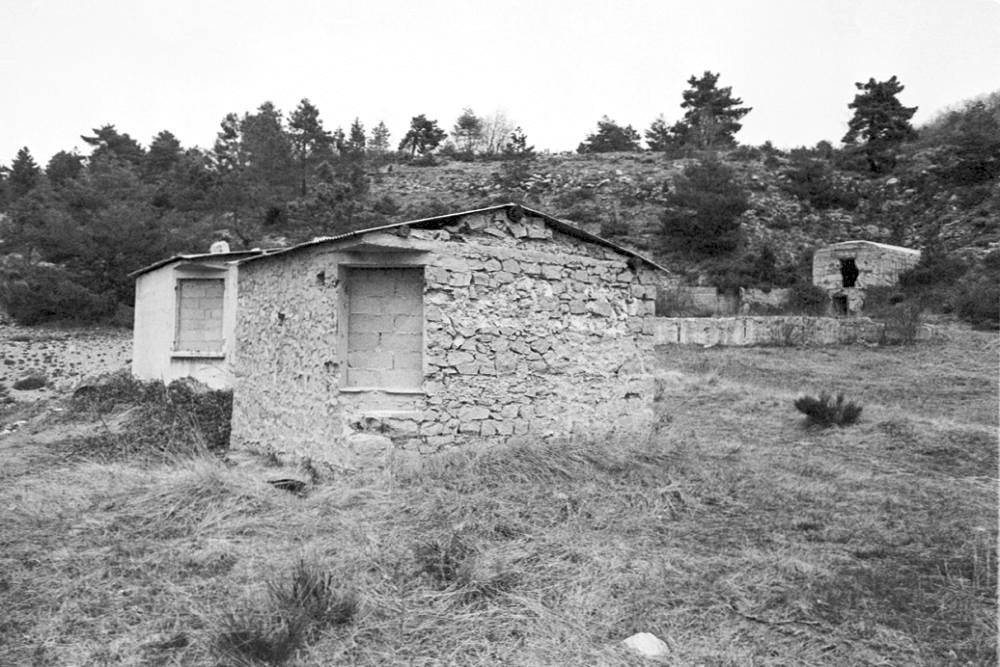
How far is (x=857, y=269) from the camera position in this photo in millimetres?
23391

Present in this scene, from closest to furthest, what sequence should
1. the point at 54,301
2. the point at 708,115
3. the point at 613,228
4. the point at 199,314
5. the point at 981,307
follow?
the point at 199,314 < the point at 981,307 < the point at 54,301 < the point at 613,228 < the point at 708,115

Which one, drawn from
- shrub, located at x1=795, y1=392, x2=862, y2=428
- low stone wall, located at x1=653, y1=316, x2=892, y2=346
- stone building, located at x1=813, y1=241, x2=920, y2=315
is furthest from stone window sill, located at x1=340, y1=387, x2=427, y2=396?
stone building, located at x1=813, y1=241, x2=920, y2=315

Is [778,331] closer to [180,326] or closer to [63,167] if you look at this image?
[180,326]

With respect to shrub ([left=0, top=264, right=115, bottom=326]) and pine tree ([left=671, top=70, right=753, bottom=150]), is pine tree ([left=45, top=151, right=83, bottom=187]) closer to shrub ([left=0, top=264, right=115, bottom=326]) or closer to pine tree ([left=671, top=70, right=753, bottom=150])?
shrub ([left=0, top=264, right=115, bottom=326])

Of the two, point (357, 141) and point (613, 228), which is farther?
point (357, 141)

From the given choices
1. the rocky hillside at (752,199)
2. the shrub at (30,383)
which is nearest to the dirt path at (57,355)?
the shrub at (30,383)

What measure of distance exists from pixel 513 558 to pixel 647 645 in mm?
1232

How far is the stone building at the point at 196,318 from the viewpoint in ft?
37.5

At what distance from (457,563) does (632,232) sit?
88.0 ft

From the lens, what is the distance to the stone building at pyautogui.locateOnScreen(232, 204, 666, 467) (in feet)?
20.7

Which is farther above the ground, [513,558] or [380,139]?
[380,139]

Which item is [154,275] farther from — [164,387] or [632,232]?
[632,232]

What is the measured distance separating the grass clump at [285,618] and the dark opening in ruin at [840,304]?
22708mm

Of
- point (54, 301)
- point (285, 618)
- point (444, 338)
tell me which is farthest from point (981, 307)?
point (54, 301)
